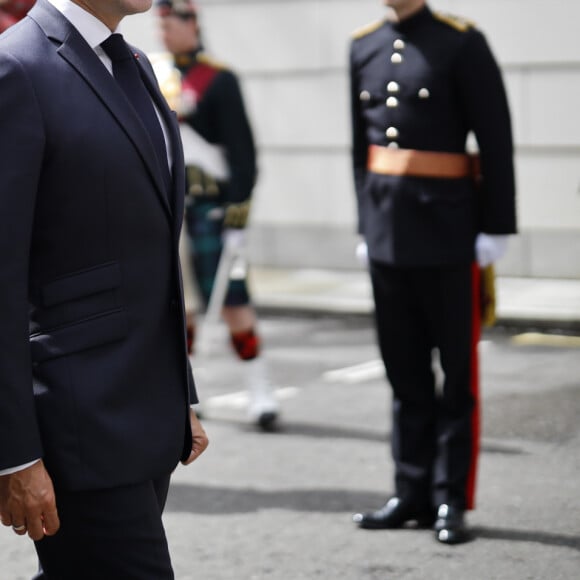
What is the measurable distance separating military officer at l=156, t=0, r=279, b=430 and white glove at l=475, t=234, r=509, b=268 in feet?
6.70

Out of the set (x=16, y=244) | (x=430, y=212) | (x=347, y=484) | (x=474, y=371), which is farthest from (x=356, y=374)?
(x=16, y=244)

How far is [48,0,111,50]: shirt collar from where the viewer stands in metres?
2.58

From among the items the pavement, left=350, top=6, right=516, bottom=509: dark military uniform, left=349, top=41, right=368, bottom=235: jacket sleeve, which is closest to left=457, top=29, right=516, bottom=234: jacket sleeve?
left=350, top=6, right=516, bottom=509: dark military uniform

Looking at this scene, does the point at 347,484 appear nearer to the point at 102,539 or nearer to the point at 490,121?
the point at 490,121

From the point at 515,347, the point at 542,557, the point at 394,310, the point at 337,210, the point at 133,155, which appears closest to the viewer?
the point at 133,155

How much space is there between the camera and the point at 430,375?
16.3 feet

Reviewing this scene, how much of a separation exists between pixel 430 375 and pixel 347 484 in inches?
33.4

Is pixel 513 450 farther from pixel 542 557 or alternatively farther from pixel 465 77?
pixel 465 77

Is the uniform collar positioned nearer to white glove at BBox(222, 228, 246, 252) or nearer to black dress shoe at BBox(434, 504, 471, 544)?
white glove at BBox(222, 228, 246, 252)

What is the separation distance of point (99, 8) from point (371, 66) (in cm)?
235

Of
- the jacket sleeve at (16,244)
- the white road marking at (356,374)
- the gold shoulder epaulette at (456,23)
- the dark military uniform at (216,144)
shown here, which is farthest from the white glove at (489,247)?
the white road marking at (356,374)

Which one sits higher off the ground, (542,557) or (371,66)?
(371,66)

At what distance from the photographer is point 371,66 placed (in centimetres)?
484

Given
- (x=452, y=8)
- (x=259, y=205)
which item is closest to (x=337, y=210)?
(x=259, y=205)
